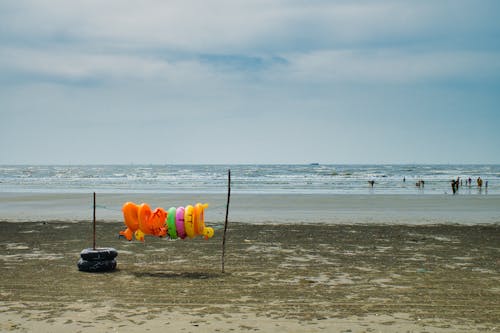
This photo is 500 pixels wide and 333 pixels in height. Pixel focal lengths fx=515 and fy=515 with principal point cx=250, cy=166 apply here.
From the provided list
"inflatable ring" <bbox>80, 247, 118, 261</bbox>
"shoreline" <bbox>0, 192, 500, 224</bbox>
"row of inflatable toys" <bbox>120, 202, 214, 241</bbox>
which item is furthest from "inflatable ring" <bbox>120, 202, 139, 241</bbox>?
"shoreline" <bbox>0, 192, 500, 224</bbox>

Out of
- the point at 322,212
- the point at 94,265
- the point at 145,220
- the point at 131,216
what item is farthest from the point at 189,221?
the point at 322,212

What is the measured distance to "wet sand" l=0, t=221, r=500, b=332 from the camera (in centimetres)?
786

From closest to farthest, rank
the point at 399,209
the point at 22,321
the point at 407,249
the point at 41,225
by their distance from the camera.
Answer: the point at 22,321 < the point at 407,249 < the point at 41,225 < the point at 399,209

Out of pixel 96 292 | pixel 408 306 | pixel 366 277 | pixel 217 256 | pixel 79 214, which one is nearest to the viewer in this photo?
pixel 408 306

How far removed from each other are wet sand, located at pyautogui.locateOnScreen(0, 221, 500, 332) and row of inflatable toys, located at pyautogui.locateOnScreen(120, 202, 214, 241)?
93cm

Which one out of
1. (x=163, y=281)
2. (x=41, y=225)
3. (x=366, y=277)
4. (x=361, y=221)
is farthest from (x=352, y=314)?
(x=41, y=225)

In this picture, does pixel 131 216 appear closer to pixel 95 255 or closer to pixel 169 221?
pixel 169 221

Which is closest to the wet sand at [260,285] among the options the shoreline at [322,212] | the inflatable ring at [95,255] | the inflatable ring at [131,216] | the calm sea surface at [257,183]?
the inflatable ring at [95,255]

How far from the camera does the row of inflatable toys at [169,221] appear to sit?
11.6 m

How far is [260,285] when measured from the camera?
1034cm

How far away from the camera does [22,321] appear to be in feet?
25.9

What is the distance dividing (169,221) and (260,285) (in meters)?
2.66

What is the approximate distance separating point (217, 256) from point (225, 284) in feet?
11.8

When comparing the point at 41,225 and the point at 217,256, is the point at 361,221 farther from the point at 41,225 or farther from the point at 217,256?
the point at 41,225
